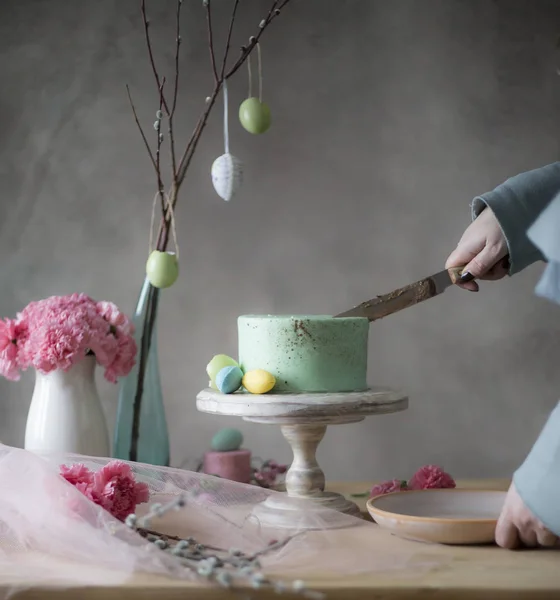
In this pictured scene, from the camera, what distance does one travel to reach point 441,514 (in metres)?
1.04

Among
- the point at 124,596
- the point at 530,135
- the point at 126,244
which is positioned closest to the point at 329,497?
the point at 124,596

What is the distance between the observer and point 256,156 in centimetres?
156

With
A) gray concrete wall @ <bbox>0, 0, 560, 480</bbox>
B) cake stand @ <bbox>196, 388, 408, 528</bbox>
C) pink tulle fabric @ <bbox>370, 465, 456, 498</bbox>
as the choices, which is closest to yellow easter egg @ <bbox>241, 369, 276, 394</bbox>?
cake stand @ <bbox>196, 388, 408, 528</bbox>

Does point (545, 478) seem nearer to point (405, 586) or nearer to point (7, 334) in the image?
point (405, 586)

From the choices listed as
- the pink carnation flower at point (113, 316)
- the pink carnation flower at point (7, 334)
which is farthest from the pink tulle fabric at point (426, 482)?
the pink carnation flower at point (7, 334)

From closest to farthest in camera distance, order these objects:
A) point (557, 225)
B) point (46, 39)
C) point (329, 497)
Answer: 1. point (557, 225)
2. point (329, 497)
3. point (46, 39)

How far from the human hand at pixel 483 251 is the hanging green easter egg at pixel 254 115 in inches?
17.6

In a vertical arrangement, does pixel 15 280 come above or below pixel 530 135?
below

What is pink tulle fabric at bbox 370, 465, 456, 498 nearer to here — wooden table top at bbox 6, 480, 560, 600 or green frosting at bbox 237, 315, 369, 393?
green frosting at bbox 237, 315, 369, 393

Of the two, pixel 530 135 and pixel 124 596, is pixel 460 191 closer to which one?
pixel 530 135

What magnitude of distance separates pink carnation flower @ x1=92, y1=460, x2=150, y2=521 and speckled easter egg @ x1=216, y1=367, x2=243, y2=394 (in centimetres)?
18

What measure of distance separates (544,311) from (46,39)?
107 cm

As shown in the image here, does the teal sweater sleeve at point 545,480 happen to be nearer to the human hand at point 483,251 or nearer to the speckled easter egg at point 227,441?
the human hand at point 483,251

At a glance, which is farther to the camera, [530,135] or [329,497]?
[530,135]
